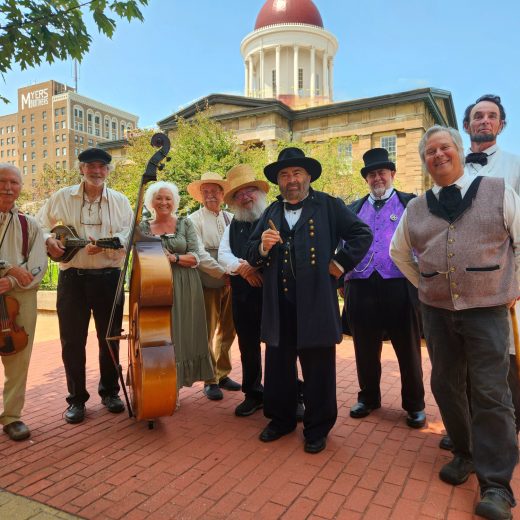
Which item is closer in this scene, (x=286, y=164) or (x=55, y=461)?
(x=55, y=461)

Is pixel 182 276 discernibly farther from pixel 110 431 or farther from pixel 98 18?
pixel 98 18

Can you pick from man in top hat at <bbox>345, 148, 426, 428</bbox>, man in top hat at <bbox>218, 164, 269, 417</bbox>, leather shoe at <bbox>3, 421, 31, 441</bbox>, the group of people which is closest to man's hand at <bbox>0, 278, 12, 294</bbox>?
the group of people

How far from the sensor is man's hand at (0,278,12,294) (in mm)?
3533

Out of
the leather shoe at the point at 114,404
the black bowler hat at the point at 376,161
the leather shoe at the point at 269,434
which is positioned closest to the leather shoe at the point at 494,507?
the leather shoe at the point at 269,434

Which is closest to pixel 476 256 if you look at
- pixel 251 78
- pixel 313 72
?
pixel 313 72

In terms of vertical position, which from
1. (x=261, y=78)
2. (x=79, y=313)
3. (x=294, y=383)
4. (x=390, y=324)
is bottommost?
(x=294, y=383)

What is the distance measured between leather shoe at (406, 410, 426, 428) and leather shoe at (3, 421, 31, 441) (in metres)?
3.20

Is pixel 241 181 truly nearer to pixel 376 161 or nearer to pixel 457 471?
pixel 376 161

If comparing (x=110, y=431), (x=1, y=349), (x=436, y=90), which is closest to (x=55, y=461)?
(x=110, y=431)

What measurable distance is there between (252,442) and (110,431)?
48.8 inches

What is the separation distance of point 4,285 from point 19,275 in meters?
0.13

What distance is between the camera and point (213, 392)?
4.66 metres

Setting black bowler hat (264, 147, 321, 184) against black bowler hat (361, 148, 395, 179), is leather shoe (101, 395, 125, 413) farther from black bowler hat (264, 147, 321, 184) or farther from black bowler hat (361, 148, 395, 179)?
black bowler hat (361, 148, 395, 179)

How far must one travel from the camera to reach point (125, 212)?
433cm
